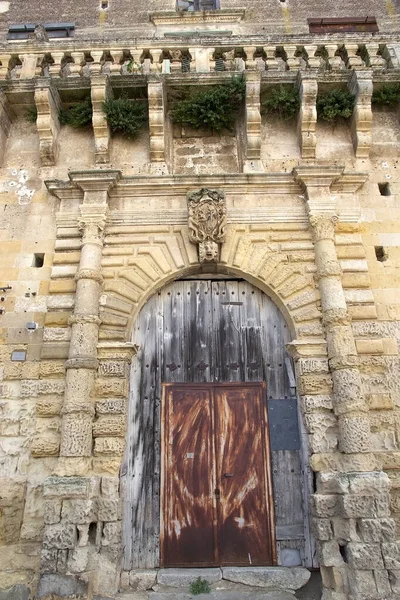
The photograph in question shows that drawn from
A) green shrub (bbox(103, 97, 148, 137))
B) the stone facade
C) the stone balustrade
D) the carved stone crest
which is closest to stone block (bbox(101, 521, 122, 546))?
the stone facade

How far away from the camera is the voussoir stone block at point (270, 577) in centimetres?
467

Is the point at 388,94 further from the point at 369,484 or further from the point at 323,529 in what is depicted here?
the point at 323,529

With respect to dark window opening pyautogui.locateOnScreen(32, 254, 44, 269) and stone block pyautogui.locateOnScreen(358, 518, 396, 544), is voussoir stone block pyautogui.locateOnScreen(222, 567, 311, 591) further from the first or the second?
dark window opening pyautogui.locateOnScreen(32, 254, 44, 269)

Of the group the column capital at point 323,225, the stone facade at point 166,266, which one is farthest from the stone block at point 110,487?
the column capital at point 323,225

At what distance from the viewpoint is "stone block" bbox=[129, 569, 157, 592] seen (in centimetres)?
472

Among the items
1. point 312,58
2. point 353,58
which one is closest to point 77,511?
point 312,58

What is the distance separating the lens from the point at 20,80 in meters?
6.69

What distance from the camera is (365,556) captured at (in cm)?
436

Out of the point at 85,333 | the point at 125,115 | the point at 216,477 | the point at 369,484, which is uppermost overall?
the point at 125,115

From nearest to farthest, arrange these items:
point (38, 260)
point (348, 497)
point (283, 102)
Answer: point (348, 497) → point (38, 260) → point (283, 102)

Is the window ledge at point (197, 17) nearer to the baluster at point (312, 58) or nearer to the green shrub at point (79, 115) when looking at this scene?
the baluster at point (312, 58)

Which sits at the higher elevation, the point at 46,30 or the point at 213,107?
the point at 46,30

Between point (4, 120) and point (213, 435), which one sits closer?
point (213, 435)

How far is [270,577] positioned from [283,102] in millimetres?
6090
